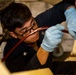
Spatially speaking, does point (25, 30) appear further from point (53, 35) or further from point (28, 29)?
point (53, 35)

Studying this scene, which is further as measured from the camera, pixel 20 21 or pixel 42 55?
pixel 20 21

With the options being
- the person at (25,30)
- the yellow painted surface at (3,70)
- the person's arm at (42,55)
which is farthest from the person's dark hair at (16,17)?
the yellow painted surface at (3,70)

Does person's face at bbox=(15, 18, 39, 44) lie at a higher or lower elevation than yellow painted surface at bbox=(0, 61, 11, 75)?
lower

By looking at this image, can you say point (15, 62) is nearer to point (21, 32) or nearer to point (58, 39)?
point (21, 32)

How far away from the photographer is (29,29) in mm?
1037

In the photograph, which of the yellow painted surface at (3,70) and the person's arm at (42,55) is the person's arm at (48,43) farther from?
the yellow painted surface at (3,70)

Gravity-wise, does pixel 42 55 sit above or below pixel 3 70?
below

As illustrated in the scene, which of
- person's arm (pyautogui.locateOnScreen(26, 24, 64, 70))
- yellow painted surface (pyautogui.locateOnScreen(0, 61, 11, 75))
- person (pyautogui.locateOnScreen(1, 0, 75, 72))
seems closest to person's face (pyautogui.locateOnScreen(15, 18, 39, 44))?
person (pyautogui.locateOnScreen(1, 0, 75, 72))

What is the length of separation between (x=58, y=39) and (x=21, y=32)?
1.17 ft

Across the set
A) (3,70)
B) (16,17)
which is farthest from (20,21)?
(3,70)

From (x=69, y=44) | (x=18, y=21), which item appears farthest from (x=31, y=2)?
(x=18, y=21)

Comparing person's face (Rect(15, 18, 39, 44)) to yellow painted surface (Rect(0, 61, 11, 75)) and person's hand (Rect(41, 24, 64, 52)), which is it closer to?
person's hand (Rect(41, 24, 64, 52))

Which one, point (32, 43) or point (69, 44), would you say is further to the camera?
point (69, 44)

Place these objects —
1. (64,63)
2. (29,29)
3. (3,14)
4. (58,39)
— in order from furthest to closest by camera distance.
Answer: (64,63)
(3,14)
(29,29)
(58,39)
